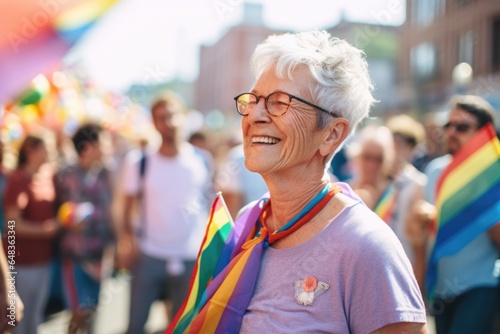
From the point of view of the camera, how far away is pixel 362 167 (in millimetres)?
3977

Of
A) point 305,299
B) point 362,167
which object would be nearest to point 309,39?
point 305,299

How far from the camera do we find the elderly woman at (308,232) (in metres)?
1.67

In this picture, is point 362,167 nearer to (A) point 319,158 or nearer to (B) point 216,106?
(A) point 319,158

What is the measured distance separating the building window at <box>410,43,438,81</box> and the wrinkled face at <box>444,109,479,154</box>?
29750mm

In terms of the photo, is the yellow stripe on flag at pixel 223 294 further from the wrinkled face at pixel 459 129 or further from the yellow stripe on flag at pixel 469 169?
the wrinkled face at pixel 459 129

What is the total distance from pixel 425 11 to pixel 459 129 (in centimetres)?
3125

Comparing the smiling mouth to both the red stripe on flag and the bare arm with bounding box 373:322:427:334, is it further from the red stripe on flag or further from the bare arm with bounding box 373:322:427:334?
the red stripe on flag

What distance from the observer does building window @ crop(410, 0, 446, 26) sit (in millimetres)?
30812

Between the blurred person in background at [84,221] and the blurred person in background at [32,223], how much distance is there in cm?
15

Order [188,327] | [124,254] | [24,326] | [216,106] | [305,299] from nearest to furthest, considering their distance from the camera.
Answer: [305,299]
[188,327]
[24,326]
[124,254]
[216,106]

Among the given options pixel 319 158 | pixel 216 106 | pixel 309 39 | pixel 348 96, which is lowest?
pixel 216 106

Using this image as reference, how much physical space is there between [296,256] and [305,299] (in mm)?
149

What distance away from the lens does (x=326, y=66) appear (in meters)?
1.88

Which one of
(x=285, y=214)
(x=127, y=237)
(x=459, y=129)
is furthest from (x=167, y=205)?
(x=285, y=214)
